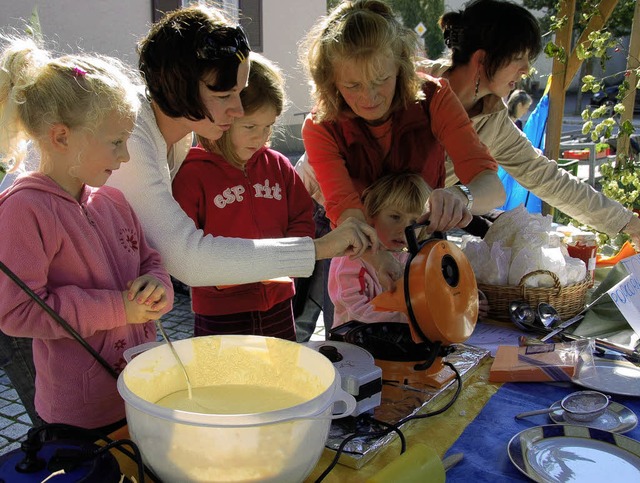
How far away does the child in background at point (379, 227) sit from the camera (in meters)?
1.83

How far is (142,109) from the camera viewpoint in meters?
1.42

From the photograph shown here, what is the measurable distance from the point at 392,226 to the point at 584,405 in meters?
0.82

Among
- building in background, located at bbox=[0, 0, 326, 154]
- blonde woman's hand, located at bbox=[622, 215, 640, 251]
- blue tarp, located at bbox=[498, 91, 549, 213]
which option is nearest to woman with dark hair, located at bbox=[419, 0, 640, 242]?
blonde woman's hand, located at bbox=[622, 215, 640, 251]

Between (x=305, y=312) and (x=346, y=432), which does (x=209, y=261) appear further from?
(x=305, y=312)

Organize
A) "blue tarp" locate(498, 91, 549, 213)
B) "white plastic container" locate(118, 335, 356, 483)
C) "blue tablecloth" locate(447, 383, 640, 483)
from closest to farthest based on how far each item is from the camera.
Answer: "white plastic container" locate(118, 335, 356, 483), "blue tablecloth" locate(447, 383, 640, 483), "blue tarp" locate(498, 91, 549, 213)

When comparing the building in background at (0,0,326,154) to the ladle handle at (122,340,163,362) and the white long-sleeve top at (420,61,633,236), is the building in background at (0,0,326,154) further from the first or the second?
the ladle handle at (122,340,163,362)

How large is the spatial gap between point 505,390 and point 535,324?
43cm

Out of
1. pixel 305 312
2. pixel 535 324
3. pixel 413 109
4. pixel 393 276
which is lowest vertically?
pixel 305 312

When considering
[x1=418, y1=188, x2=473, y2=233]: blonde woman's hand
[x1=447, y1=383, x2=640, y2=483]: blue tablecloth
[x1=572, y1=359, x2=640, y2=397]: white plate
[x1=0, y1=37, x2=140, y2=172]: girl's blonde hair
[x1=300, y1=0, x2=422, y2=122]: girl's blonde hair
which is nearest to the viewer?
[x1=447, y1=383, x2=640, y2=483]: blue tablecloth

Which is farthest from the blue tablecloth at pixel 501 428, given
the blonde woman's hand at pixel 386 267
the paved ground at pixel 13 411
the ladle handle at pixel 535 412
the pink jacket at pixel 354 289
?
the paved ground at pixel 13 411

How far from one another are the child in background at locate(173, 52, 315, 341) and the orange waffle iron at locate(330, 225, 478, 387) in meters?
0.54

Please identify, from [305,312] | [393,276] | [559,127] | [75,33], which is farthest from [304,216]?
[75,33]

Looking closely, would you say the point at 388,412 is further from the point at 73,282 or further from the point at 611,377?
the point at 73,282

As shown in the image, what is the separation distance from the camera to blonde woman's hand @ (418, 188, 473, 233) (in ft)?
4.94
